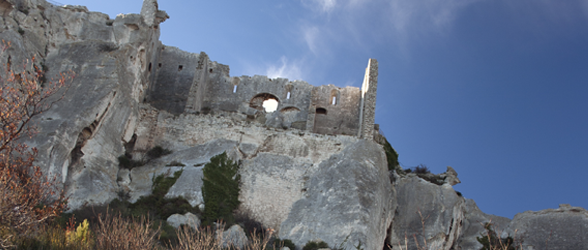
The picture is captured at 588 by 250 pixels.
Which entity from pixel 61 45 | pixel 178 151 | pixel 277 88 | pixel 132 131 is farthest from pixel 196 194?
pixel 277 88

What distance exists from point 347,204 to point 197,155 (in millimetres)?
8542

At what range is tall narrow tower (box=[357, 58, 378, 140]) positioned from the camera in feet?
99.6

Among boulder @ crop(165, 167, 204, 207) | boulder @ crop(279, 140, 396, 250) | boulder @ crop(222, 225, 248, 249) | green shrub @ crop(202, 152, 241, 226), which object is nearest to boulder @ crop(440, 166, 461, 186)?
boulder @ crop(279, 140, 396, 250)

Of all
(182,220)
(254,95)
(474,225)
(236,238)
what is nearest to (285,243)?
(236,238)

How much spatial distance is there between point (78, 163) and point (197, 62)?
15.0m

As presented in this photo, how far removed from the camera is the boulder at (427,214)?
24.6 m

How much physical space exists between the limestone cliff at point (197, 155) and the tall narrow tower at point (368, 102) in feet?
0.61

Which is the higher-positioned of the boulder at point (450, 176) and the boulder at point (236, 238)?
the boulder at point (450, 176)

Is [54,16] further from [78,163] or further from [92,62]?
[78,163]

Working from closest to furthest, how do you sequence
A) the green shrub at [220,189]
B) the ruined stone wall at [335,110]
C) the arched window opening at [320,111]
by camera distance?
the green shrub at [220,189]
the ruined stone wall at [335,110]
the arched window opening at [320,111]

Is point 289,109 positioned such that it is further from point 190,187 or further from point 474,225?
point 474,225

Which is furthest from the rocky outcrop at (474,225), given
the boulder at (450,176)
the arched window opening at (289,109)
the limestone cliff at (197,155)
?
the arched window opening at (289,109)

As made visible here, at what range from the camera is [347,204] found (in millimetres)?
23094

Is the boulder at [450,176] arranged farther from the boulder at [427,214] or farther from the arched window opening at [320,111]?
the arched window opening at [320,111]
